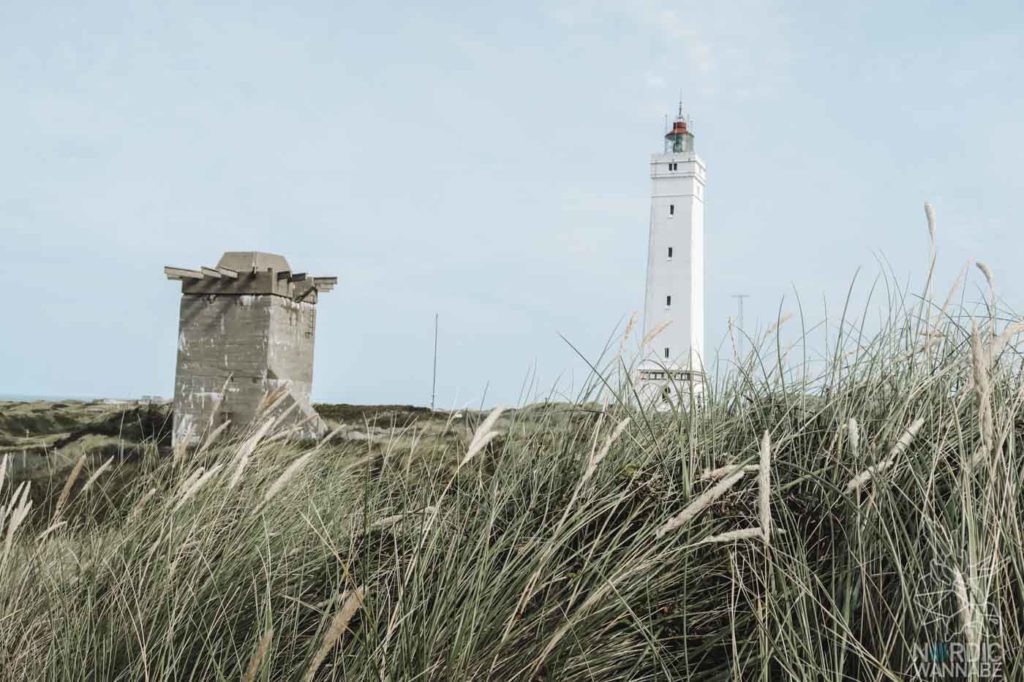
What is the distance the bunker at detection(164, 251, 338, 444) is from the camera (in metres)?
12.2

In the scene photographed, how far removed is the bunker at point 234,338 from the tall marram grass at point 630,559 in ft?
28.9

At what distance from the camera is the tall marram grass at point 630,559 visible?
1.95 m

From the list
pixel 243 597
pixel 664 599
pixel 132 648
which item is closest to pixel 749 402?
pixel 664 599

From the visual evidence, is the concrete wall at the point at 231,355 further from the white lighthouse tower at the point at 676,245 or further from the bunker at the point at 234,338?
the white lighthouse tower at the point at 676,245

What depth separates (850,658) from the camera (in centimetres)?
211

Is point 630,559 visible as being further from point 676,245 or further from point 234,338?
point 676,245

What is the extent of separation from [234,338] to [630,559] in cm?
1077

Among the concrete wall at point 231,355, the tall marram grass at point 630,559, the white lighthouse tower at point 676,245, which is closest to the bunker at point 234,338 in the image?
the concrete wall at point 231,355

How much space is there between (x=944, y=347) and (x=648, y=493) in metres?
1.20

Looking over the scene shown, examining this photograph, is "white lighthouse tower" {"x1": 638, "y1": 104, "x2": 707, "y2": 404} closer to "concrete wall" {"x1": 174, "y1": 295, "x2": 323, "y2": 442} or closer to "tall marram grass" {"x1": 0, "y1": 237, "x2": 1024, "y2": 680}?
"concrete wall" {"x1": 174, "y1": 295, "x2": 323, "y2": 442}

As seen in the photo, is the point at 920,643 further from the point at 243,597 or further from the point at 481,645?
the point at 243,597

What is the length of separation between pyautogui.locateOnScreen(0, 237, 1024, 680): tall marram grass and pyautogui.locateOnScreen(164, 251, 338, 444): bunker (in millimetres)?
8806

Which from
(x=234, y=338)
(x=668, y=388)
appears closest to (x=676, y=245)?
(x=234, y=338)

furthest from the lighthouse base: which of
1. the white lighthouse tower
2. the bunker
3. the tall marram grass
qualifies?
the white lighthouse tower
